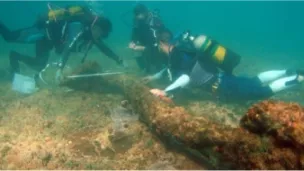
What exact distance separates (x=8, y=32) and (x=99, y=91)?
4.38 metres

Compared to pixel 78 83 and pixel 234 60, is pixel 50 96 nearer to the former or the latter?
pixel 78 83

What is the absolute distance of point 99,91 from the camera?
933 centimetres

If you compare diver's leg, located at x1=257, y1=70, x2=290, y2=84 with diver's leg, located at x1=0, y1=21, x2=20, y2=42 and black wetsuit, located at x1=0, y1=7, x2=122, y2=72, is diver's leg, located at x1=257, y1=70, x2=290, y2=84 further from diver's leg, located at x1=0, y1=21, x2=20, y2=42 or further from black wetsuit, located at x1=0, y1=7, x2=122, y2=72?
diver's leg, located at x1=0, y1=21, x2=20, y2=42

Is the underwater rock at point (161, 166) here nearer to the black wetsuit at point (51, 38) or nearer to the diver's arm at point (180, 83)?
the diver's arm at point (180, 83)

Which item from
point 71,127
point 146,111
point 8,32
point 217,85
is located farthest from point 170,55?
point 8,32

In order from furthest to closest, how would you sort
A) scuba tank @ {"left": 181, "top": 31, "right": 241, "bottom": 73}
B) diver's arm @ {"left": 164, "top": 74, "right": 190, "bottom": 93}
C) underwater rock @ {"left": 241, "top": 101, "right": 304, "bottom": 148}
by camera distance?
scuba tank @ {"left": 181, "top": 31, "right": 241, "bottom": 73} → diver's arm @ {"left": 164, "top": 74, "right": 190, "bottom": 93} → underwater rock @ {"left": 241, "top": 101, "right": 304, "bottom": 148}

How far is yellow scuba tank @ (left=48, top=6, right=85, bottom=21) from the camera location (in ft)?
29.4

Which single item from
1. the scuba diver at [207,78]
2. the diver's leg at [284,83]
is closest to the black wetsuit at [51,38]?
the scuba diver at [207,78]

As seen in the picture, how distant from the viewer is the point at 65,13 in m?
9.05

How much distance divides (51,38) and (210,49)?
5361 millimetres

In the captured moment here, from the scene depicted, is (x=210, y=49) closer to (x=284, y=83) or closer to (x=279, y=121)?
(x=284, y=83)

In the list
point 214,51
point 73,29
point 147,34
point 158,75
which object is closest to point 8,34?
point 73,29

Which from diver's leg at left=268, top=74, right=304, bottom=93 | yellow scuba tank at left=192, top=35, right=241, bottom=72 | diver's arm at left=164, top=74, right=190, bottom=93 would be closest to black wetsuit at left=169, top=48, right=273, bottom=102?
diver's arm at left=164, top=74, right=190, bottom=93

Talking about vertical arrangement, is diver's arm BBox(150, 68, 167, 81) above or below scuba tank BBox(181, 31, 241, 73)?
below
